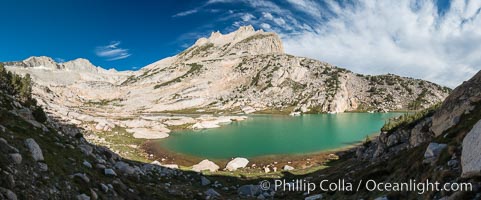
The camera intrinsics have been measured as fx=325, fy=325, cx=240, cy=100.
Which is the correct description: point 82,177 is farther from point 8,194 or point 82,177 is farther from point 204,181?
point 204,181

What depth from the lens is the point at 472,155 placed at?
39.5 ft

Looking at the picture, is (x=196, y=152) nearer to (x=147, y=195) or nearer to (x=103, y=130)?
(x=103, y=130)

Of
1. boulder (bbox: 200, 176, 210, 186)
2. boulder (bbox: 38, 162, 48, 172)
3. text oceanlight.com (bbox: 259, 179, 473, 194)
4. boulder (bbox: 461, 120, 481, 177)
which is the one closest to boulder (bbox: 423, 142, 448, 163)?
text oceanlight.com (bbox: 259, 179, 473, 194)

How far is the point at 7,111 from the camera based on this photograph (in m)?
21.4

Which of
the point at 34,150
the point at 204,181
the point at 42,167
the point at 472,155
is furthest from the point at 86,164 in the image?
the point at 472,155

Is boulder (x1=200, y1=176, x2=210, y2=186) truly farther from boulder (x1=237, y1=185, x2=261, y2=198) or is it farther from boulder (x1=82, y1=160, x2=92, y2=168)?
boulder (x1=82, y1=160, x2=92, y2=168)

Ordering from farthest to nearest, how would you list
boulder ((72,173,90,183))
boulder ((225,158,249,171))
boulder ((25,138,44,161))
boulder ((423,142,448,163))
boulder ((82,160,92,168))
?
boulder ((225,158,249,171))
boulder ((82,160,92,168))
boulder ((72,173,90,183))
boulder ((423,142,448,163))
boulder ((25,138,44,161))

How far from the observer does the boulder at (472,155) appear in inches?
451

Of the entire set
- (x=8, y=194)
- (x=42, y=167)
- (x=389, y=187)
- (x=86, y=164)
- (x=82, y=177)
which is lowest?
(x=389, y=187)

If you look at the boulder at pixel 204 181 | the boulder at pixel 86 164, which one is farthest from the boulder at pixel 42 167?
the boulder at pixel 204 181

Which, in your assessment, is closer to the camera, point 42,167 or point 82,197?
point 42,167

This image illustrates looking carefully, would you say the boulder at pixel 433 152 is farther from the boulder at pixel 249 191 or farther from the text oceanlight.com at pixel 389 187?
the boulder at pixel 249 191

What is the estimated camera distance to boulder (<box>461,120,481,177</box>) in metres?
11.4

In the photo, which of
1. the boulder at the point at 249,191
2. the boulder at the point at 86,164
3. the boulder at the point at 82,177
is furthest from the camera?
the boulder at the point at 249,191
